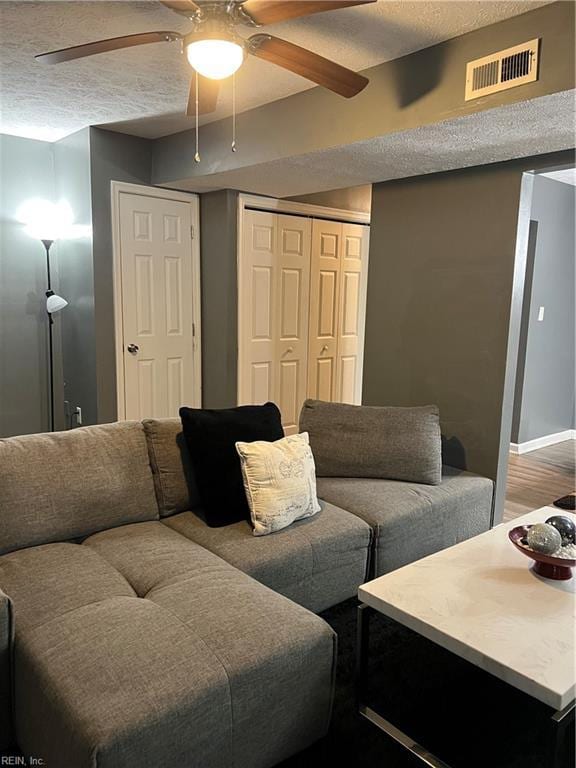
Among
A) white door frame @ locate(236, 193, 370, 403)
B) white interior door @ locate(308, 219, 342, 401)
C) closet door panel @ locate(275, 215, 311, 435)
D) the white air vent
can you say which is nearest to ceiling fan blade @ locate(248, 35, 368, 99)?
the white air vent

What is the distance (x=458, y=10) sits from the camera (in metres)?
2.08

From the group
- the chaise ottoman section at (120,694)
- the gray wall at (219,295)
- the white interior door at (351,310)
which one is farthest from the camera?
the white interior door at (351,310)

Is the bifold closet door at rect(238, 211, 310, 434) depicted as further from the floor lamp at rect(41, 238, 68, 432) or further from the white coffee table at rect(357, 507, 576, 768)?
the white coffee table at rect(357, 507, 576, 768)

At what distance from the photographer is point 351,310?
18.0ft

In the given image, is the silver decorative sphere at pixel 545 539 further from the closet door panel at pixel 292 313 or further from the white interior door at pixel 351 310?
the white interior door at pixel 351 310

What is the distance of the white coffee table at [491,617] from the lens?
143 cm

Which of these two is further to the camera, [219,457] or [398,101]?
[398,101]

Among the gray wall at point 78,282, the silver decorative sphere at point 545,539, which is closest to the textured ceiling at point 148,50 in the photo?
the gray wall at point 78,282

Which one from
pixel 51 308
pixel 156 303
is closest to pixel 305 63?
pixel 156 303

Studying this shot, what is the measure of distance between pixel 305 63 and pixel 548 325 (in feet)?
13.1

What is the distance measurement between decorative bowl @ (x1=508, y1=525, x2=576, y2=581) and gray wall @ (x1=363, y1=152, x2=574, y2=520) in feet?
4.71

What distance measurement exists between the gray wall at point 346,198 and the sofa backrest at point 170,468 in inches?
119

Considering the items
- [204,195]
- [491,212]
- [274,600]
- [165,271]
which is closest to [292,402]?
[165,271]

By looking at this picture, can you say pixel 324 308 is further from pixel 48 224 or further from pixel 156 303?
pixel 48 224
